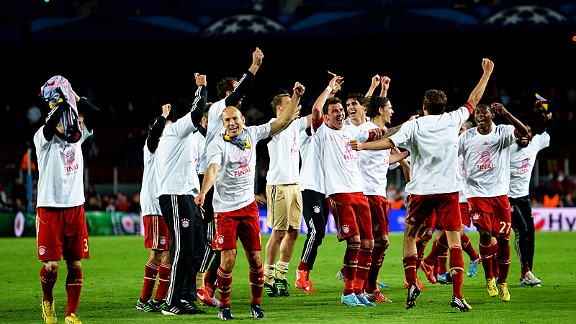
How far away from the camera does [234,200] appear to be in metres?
10.5

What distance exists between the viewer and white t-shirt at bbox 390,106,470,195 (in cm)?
1126

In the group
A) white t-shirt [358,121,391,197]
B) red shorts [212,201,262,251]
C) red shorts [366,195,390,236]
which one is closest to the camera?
red shorts [212,201,262,251]

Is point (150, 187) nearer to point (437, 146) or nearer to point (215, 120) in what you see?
point (215, 120)

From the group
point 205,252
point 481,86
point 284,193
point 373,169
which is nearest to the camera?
point 481,86

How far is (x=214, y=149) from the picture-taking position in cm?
1049

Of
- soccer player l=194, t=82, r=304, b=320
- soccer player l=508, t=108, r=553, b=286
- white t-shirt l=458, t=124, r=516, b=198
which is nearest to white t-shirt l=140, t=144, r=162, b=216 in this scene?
soccer player l=194, t=82, r=304, b=320

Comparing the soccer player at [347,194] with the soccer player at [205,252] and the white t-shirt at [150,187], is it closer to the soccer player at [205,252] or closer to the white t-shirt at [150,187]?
the soccer player at [205,252]

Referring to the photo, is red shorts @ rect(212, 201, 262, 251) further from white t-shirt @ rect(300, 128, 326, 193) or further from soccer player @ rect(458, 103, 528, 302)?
soccer player @ rect(458, 103, 528, 302)

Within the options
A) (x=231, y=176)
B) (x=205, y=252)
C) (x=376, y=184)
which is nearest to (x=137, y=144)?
(x=376, y=184)

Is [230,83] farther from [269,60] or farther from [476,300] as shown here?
[269,60]

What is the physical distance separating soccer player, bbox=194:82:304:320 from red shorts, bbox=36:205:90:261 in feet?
4.87

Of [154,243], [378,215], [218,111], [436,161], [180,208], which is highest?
[218,111]

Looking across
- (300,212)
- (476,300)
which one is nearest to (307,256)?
(300,212)

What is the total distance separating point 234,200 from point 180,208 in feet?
2.79
